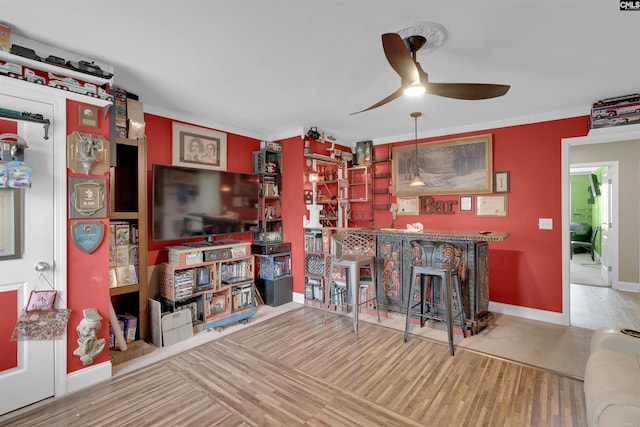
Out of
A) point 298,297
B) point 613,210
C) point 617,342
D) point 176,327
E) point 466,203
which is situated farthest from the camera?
point 613,210

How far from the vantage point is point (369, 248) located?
3.69 metres

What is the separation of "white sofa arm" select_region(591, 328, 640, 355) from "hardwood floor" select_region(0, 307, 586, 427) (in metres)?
0.47

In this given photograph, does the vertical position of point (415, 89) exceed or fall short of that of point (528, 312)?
it exceeds it

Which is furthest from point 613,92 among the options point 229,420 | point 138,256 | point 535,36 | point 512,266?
point 138,256

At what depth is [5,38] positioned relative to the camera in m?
1.92

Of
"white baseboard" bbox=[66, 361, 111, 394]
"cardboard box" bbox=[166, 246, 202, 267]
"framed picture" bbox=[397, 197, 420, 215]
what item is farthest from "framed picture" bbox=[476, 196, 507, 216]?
"white baseboard" bbox=[66, 361, 111, 394]

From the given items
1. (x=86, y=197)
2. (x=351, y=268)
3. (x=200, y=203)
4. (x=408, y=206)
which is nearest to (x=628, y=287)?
(x=408, y=206)

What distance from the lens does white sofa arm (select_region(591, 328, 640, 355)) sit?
1.84 meters

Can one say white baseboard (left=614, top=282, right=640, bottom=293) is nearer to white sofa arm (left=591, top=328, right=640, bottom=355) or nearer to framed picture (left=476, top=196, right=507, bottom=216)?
framed picture (left=476, top=196, right=507, bottom=216)

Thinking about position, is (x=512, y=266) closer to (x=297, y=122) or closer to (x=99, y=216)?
(x=297, y=122)

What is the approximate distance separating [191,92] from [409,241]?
271 cm

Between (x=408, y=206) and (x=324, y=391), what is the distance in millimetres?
3167

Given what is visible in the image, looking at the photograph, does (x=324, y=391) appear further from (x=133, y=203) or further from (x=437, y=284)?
(x=133, y=203)

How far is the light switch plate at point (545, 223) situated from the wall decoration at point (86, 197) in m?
4.56
